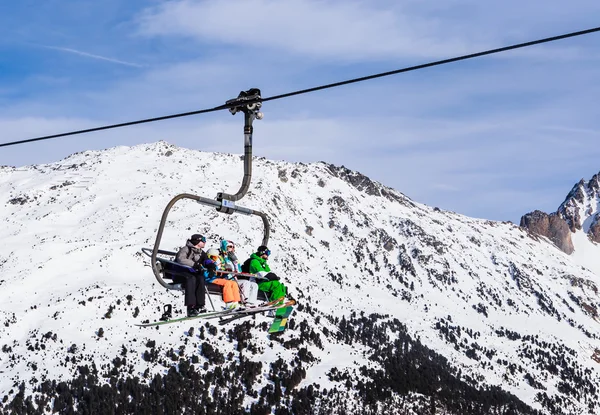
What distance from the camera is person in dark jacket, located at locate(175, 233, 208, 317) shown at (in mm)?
22141

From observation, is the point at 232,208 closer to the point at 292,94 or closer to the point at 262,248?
the point at 292,94

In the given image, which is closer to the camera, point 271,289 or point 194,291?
point 194,291

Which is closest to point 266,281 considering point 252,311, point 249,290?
point 249,290

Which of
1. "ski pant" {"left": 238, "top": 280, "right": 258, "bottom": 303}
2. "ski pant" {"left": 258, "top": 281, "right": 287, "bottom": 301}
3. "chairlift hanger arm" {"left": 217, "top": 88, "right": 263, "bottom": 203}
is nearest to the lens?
"chairlift hanger arm" {"left": 217, "top": 88, "right": 263, "bottom": 203}

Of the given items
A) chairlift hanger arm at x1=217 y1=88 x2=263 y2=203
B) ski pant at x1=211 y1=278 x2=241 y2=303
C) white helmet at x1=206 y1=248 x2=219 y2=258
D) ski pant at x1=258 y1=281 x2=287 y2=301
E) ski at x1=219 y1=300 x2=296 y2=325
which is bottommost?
ski at x1=219 y1=300 x2=296 y2=325

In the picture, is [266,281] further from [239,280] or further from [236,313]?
[236,313]

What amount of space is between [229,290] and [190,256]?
191cm

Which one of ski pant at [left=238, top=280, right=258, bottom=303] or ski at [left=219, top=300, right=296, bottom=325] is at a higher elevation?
ski pant at [left=238, top=280, right=258, bottom=303]

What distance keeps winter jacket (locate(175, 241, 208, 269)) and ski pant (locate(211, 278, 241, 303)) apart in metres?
1.02

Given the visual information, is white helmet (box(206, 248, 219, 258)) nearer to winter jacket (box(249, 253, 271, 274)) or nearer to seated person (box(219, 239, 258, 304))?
seated person (box(219, 239, 258, 304))

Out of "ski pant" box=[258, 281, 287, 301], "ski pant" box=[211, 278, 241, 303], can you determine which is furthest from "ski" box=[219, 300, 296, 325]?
"ski pant" box=[211, 278, 241, 303]

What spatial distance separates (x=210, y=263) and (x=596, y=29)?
46.1 ft

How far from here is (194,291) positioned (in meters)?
22.3

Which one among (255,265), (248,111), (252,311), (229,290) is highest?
(248,111)
